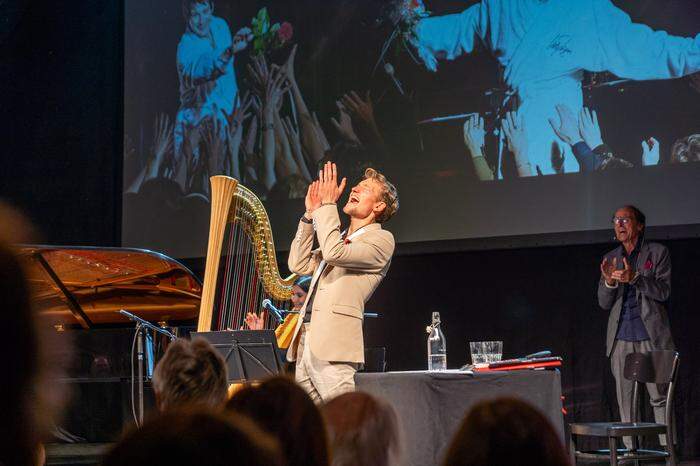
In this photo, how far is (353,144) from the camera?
652cm

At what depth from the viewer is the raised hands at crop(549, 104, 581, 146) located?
564cm

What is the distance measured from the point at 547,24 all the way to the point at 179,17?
A: 332 centimetres

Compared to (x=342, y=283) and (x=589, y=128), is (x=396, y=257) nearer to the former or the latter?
(x=589, y=128)

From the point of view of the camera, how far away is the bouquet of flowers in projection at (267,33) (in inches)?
273

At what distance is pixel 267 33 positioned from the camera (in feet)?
23.0

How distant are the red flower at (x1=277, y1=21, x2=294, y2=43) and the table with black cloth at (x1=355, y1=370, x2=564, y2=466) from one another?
4313 mm

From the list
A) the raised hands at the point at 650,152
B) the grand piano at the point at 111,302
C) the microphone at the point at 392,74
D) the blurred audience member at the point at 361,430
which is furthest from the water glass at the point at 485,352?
the microphone at the point at 392,74

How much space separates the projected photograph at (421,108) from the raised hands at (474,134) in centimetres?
1

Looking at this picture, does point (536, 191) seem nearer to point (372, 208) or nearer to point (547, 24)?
point (547, 24)

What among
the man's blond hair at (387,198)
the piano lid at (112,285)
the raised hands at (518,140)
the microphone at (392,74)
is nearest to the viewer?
the man's blond hair at (387,198)

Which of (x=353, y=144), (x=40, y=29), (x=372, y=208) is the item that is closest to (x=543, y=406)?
(x=372, y=208)

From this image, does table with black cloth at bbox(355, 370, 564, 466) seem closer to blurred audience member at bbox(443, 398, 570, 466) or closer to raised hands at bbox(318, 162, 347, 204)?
raised hands at bbox(318, 162, 347, 204)

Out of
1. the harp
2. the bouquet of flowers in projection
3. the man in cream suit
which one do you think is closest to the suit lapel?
the harp

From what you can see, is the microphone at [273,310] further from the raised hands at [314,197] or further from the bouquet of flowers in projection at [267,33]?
the bouquet of flowers in projection at [267,33]
